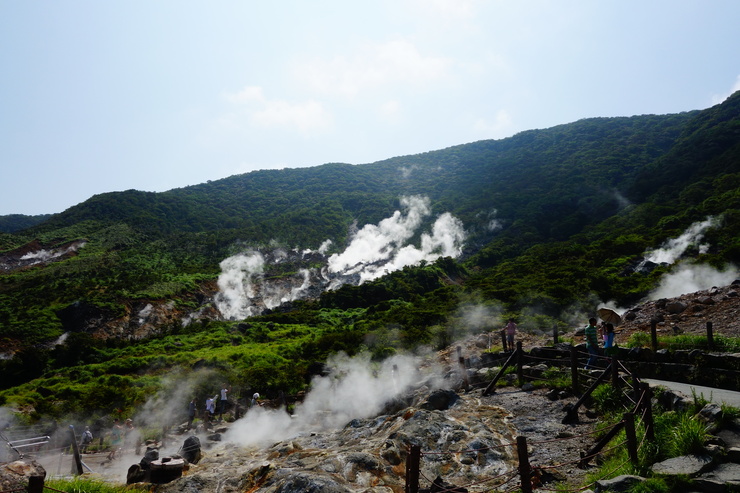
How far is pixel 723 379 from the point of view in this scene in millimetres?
10406

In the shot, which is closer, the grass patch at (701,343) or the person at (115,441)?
the grass patch at (701,343)

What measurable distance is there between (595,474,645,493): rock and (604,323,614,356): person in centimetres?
771

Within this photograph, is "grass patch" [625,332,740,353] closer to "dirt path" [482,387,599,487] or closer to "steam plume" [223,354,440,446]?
"dirt path" [482,387,599,487]

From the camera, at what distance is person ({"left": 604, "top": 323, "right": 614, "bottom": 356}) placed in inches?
515

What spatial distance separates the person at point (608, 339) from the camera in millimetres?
13087

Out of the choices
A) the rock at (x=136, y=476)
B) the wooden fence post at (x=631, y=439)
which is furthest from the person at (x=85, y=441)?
the wooden fence post at (x=631, y=439)

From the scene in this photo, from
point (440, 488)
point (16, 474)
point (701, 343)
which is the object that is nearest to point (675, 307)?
point (701, 343)

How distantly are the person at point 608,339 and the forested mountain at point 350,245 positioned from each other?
13.7 meters

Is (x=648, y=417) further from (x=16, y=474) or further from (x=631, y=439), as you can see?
(x=16, y=474)

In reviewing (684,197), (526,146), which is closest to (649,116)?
(526,146)

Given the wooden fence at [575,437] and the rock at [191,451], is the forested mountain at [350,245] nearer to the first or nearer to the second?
the rock at [191,451]

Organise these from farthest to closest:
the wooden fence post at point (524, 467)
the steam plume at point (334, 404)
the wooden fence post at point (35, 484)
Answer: the steam plume at point (334, 404) < the wooden fence post at point (524, 467) < the wooden fence post at point (35, 484)

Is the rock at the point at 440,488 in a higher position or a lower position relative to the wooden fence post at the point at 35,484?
lower

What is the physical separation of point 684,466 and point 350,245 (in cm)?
8132
